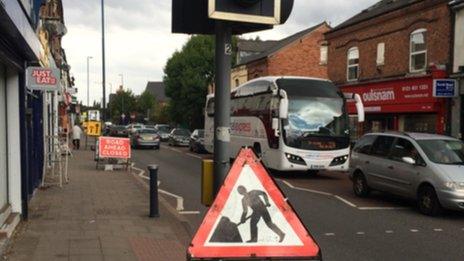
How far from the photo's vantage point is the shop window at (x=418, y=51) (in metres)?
23.9

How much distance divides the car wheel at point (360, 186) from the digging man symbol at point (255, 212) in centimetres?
960

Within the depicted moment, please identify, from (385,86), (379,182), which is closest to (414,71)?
(385,86)

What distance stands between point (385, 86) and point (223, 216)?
75.5 ft

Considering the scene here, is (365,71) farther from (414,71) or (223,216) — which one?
(223,216)

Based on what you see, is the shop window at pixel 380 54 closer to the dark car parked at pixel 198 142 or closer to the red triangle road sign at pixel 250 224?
the dark car parked at pixel 198 142

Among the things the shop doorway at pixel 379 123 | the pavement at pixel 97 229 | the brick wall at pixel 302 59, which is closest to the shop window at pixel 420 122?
the shop doorway at pixel 379 123

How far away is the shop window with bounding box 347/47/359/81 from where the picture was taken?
96.5ft

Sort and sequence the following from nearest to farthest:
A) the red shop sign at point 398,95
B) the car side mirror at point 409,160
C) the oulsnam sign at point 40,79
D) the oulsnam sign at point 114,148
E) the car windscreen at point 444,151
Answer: the oulsnam sign at point 40,79 → the car windscreen at point 444,151 → the car side mirror at point 409,160 → the oulsnam sign at point 114,148 → the red shop sign at point 398,95

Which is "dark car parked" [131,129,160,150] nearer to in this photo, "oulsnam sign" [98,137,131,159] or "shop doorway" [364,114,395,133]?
"shop doorway" [364,114,395,133]

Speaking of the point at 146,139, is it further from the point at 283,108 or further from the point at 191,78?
the point at 283,108

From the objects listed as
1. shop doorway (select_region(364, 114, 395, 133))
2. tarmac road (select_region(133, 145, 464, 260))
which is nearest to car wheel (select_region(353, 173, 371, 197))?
tarmac road (select_region(133, 145, 464, 260))

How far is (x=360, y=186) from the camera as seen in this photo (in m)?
14.2

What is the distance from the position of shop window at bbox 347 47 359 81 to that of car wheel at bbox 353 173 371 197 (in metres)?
15.7

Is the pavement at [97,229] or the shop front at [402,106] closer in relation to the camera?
the pavement at [97,229]
